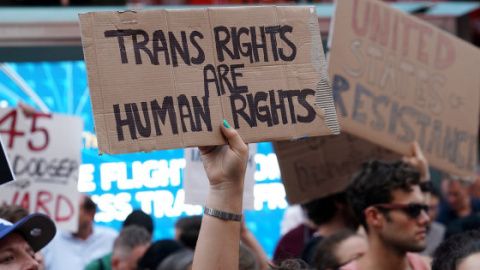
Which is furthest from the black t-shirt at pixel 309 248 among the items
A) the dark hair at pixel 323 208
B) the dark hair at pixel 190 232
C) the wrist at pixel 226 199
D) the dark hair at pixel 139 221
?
the wrist at pixel 226 199

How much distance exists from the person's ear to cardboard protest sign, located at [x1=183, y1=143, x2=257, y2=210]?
59 cm

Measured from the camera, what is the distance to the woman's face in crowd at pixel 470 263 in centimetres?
290

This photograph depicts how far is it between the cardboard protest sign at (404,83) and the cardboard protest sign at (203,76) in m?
1.59

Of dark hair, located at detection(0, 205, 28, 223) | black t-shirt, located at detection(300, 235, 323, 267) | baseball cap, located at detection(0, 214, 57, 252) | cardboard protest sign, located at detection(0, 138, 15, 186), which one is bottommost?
black t-shirt, located at detection(300, 235, 323, 267)

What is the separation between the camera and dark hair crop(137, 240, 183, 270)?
15.5 ft

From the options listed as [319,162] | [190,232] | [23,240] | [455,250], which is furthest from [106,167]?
[455,250]

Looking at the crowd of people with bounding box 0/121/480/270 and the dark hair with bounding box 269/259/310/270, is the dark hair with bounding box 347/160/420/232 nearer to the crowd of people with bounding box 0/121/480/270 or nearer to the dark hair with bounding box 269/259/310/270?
the crowd of people with bounding box 0/121/480/270

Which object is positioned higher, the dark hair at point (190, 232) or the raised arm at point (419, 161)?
the raised arm at point (419, 161)

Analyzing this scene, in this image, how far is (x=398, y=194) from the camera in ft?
13.9

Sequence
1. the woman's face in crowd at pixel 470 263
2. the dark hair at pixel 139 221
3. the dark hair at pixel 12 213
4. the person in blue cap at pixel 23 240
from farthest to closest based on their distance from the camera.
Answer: the dark hair at pixel 139 221
the dark hair at pixel 12 213
the person in blue cap at pixel 23 240
the woman's face in crowd at pixel 470 263

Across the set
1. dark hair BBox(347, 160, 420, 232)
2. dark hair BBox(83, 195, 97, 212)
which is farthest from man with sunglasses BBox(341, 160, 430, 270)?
dark hair BBox(83, 195, 97, 212)

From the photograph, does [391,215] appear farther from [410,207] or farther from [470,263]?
[470,263]

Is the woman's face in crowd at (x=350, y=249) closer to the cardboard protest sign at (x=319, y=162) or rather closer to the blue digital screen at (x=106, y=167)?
the cardboard protest sign at (x=319, y=162)

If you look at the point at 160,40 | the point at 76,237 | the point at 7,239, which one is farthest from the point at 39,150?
the point at 160,40
